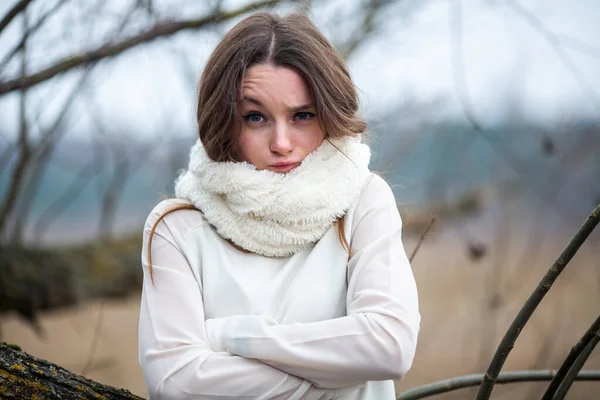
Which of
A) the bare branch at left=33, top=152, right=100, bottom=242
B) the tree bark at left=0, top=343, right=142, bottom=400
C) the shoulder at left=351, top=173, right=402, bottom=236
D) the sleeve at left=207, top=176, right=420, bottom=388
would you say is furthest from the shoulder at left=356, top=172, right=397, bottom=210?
the bare branch at left=33, top=152, right=100, bottom=242

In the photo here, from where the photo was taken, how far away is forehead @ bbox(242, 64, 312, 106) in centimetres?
151

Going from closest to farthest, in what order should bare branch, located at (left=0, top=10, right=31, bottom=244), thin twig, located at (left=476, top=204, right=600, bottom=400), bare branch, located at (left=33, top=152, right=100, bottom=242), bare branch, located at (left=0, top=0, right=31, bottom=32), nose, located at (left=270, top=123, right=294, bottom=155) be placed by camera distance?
thin twig, located at (left=476, top=204, right=600, bottom=400)
nose, located at (left=270, top=123, right=294, bottom=155)
bare branch, located at (left=0, top=0, right=31, bottom=32)
bare branch, located at (left=0, top=10, right=31, bottom=244)
bare branch, located at (left=33, top=152, right=100, bottom=242)

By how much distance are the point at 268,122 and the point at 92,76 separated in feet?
5.18

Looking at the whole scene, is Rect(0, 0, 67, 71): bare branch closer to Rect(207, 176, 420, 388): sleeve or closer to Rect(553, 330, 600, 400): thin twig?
Rect(207, 176, 420, 388): sleeve

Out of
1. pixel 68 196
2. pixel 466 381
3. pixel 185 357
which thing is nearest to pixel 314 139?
pixel 185 357

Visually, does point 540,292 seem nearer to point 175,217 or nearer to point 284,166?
point 284,166

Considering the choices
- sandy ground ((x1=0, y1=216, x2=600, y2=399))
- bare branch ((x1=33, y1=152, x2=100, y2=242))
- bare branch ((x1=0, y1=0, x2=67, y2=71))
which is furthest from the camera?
sandy ground ((x1=0, y1=216, x2=600, y2=399))

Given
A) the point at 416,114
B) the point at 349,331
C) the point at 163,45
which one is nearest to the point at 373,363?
the point at 349,331

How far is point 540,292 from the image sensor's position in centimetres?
134

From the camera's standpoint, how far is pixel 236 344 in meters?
1.42

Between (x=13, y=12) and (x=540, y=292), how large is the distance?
71.6 inches

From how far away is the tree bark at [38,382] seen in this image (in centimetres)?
128

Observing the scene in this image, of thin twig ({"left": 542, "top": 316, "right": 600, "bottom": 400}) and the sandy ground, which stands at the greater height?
thin twig ({"left": 542, "top": 316, "right": 600, "bottom": 400})

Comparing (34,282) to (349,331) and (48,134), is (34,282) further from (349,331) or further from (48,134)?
(349,331)
